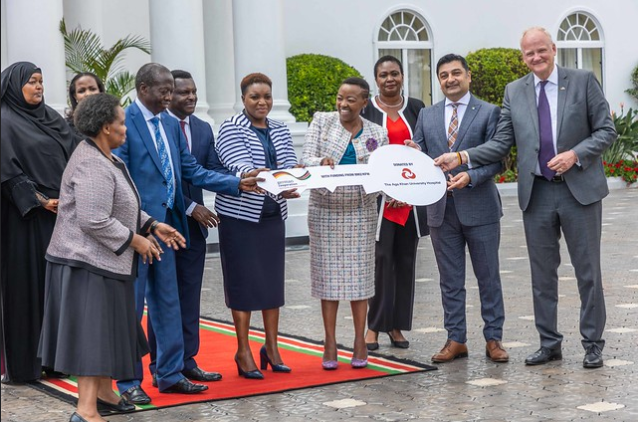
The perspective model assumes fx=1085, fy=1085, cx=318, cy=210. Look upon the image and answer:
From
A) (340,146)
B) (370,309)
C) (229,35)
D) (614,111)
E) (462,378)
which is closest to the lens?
(462,378)

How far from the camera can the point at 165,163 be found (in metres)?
6.15

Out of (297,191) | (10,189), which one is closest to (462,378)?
(297,191)

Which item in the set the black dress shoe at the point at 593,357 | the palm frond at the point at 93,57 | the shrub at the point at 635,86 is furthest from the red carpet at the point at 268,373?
the shrub at the point at 635,86

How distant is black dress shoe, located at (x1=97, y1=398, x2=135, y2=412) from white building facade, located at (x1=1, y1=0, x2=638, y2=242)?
8433 millimetres

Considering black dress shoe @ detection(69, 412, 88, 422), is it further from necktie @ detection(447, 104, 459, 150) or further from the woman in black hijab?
necktie @ detection(447, 104, 459, 150)

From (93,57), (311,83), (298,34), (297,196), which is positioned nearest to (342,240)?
(297,196)

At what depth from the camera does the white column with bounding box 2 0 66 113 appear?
13648mm

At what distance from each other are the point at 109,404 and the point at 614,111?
22.9 meters

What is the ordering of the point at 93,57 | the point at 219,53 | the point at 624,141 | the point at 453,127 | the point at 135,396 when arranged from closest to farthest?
the point at 135,396
the point at 453,127
the point at 93,57
the point at 219,53
the point at 624,141

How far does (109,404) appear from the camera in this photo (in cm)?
580

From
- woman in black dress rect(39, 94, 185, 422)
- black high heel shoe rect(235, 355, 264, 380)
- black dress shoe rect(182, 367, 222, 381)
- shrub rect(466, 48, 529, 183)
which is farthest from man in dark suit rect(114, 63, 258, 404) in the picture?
shrub rect(466, 48, 529, 183)

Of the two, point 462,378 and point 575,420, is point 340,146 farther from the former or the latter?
point 575,420

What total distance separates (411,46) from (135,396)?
1953 centimetres

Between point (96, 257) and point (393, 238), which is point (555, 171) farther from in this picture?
point (96, 257)
